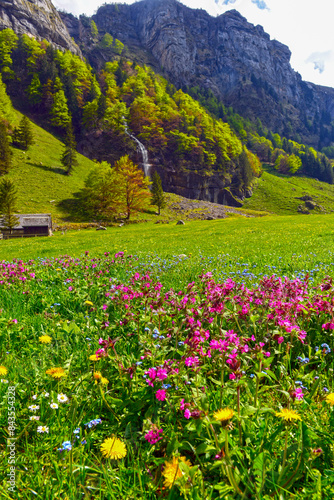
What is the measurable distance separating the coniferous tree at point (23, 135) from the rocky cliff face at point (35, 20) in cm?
9105

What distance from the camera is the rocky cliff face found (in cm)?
12350

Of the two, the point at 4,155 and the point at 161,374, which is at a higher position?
the point at 4,155

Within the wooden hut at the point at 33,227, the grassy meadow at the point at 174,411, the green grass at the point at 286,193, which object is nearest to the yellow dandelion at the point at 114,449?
the grassy meadow at the point at 174,411

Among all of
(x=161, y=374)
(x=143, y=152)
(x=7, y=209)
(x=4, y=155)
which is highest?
(x=143, y=152)

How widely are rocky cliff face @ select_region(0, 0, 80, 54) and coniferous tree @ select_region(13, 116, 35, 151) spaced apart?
299 feet

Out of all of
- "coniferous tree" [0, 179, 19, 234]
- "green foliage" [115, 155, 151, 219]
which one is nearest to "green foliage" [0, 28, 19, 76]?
"green foliage" [115, 155, 151, 219]

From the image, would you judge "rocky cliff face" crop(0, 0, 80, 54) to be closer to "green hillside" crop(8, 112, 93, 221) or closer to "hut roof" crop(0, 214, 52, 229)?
"green hillside" crop(8, 112, 93, 221)

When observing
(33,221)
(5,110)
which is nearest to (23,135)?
(5,110)

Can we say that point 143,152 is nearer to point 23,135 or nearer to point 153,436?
point 23,135

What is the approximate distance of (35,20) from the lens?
13312cm

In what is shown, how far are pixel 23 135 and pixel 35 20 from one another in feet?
372

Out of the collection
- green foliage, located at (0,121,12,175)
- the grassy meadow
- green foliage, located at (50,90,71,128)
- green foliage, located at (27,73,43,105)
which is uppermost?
green foliage, located at (27,73,43,105)

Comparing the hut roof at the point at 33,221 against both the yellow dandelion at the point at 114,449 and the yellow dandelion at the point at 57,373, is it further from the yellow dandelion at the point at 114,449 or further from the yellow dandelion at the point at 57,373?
the yellow dandelion at the point at 114,449

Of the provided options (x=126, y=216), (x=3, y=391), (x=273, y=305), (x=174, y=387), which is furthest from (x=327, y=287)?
(x=126, y=216)
